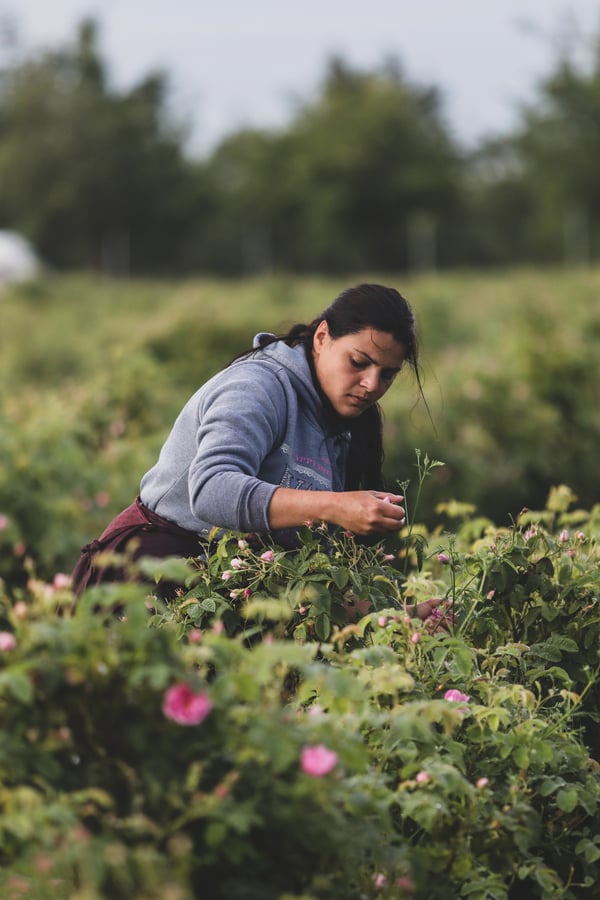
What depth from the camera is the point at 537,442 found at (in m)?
8.27

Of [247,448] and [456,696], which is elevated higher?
[247,448]

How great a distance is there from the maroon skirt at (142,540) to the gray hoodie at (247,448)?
0.09ft

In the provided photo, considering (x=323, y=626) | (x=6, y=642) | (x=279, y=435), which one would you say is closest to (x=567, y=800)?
(x=323, y=626)

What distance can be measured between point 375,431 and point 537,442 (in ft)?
16.1

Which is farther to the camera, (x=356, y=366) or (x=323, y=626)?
(x=356, y=366)

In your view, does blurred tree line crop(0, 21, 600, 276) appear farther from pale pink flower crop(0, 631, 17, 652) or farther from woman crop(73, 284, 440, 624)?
pale pink flower crop(0, 631, 17, 652)

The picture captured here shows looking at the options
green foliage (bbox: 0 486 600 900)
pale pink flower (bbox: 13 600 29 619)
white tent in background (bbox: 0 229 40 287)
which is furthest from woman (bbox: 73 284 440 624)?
white tent in background (bbox: 0 229 40 287)

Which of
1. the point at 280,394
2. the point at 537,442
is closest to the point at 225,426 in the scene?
→ the point at 280,394

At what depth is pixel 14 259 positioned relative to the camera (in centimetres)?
3606

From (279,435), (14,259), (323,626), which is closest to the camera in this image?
(323,626)

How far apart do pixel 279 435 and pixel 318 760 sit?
135 cm

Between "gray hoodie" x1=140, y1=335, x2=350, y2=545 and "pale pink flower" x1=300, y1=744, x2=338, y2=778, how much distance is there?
0.98 meters

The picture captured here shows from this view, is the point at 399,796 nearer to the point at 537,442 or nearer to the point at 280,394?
the point at 280,394

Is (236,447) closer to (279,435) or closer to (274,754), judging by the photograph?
(279,435)
